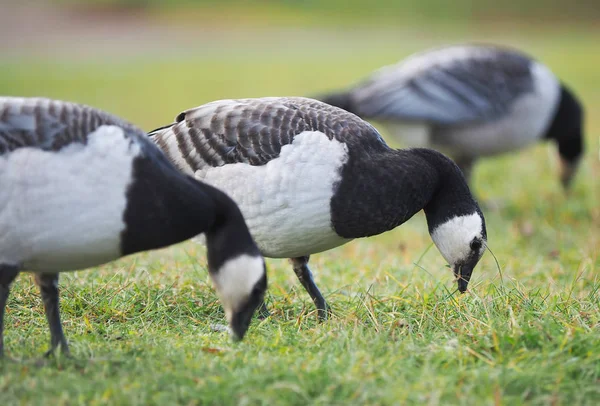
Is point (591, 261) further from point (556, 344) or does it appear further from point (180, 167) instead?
point (180, 167)

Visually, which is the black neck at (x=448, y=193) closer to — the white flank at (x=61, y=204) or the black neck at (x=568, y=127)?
the white flank at (x=61, y=204)

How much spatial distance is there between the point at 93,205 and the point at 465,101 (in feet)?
23.4

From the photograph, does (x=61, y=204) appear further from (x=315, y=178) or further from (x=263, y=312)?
(x=263, y=312)

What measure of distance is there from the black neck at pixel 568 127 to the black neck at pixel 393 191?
6.14 meters

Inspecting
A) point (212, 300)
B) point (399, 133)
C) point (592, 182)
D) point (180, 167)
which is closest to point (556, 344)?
point (212, 300)

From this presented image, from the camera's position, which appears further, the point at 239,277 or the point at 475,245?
the point at 475,245

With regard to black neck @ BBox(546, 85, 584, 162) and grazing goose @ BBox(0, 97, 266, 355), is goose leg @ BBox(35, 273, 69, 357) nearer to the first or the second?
grazing goose @ BBox(0, 97, 266, 355)

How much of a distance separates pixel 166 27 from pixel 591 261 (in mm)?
24524

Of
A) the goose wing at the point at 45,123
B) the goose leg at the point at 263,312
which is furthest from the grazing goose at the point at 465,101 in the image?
the goose wing at the point at 45,123

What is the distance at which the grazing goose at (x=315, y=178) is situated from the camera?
16.2 ft

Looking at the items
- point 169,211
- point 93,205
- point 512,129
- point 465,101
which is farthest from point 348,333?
point 512,129

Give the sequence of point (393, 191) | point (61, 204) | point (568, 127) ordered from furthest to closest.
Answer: point (568, 127) < point (393, 191) < point (61, 204)

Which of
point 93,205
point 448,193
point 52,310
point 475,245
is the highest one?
point 93,205

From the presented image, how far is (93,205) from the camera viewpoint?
13.0ft
